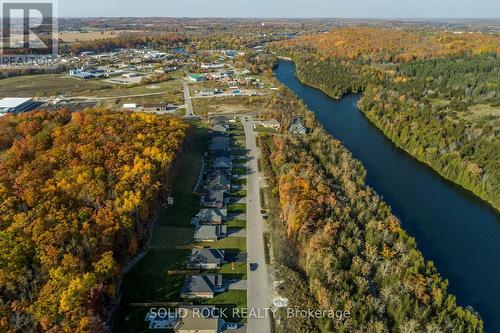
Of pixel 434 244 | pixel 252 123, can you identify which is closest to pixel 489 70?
pixel 252 123

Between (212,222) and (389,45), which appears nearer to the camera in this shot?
(212,222)

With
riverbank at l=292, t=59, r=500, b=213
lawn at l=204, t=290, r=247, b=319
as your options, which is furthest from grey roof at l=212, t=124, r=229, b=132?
lawn at l=204, t=290, r=247, b=319

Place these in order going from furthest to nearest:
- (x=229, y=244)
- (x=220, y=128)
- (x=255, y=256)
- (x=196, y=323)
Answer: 1. (x=220, y=128)
2. (x=229, y=244)
3. (x=255, y=256)
4. (x=196, y=323)

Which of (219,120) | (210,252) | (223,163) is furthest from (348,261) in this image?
(219,120)

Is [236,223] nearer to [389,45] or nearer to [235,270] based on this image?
[235,270]

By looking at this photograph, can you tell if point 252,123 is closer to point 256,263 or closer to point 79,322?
point 256,263

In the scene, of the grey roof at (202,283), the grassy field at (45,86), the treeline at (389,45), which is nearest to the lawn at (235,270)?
the grey roof at (202,283)
